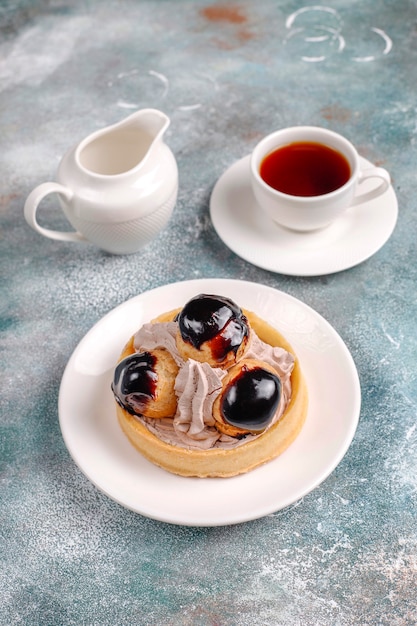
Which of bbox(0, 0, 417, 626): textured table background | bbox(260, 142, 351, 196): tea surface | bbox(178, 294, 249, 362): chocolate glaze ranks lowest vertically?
bbox(0, 0, 417, 626): textured table background

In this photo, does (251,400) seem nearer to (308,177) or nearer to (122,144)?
(308,177)

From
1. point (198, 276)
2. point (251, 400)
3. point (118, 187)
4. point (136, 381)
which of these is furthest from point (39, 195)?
point (251, 400)

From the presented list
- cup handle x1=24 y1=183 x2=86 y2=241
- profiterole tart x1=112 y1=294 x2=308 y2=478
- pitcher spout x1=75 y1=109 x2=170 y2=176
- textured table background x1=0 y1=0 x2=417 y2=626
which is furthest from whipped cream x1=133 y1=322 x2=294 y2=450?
pitcher spout x1=75 y1=109 x2=170 y2=176

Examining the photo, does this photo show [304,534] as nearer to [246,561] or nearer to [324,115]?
[246,561]

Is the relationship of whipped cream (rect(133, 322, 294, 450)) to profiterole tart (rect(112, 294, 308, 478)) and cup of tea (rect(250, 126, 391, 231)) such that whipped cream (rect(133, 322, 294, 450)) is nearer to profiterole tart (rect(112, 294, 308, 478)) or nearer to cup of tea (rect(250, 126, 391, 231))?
profiterole tart (rect(112, 294, 308, 478))

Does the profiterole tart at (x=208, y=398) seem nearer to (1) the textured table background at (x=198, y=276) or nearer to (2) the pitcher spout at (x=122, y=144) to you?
(1) the textured table background at (x=198, y=276)

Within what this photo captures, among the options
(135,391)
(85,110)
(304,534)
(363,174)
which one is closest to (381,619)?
(304,534)

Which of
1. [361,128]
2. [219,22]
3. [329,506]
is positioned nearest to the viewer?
[329,506]
